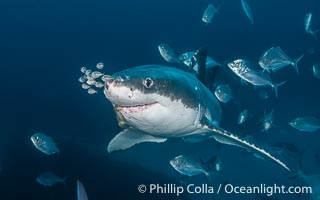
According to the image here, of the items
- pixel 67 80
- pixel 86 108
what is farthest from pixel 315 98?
pixel 67 80

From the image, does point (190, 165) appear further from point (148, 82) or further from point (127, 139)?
point (148, 82)

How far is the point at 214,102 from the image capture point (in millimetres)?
5367

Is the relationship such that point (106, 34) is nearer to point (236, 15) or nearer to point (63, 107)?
point (236, 15)

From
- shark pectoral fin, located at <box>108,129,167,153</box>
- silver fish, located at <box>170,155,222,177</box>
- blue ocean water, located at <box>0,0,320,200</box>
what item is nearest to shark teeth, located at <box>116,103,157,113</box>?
shark pectoral fin, located at <box>108,129,167,153</box>

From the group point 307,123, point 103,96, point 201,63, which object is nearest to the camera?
point 201,63

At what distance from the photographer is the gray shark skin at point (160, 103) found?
312 centimetres

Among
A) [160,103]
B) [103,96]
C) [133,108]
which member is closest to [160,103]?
[160,103]

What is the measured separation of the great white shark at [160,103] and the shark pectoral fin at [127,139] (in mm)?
834

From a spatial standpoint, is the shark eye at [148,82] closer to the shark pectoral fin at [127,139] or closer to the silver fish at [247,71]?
the shark pectoral fin at [127,139]

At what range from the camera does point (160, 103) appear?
3.50 meters

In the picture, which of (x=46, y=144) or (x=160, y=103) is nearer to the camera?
(x=160, y=103)

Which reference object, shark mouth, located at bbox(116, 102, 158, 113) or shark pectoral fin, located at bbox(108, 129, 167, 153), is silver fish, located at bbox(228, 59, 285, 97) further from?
shark mouth, located at bbox(116, 102, 158, 113)

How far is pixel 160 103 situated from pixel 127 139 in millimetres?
2077

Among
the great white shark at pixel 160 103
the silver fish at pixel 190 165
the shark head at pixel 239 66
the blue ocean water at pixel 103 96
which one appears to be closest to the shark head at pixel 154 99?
the great white shark at pixel 160 103
